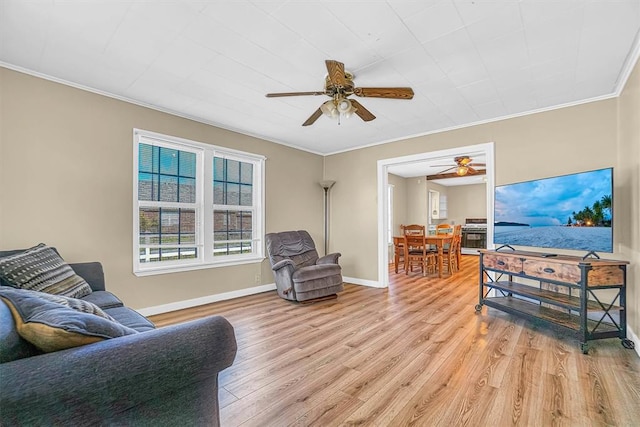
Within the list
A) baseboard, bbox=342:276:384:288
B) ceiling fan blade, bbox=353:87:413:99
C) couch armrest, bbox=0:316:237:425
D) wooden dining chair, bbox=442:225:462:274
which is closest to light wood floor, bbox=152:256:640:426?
couch armrest, bbox=0:316:237:425

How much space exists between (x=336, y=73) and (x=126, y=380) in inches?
90.1

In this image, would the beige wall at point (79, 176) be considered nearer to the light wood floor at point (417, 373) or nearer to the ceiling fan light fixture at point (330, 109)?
the light wood floor at point (417, 373)

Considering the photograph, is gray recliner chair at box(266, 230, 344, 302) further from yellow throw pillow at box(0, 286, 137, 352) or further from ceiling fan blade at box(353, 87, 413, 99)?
yellow throw pillow at box(0, 286, 137, 352)

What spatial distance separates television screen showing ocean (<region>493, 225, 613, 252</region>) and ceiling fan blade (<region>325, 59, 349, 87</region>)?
2.57 m

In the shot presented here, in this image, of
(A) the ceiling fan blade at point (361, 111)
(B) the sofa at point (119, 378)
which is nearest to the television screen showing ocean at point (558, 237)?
(A) the ceiling fan blade at point (361, 111)

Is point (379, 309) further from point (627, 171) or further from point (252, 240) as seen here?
point (627, 171)

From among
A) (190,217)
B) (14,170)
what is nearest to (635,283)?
(190,217)

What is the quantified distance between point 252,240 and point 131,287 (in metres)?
1.76

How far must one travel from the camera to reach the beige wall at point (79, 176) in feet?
8.72

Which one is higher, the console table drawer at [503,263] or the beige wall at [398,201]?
the beige wall at [398,201]

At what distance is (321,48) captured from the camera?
7.60ft

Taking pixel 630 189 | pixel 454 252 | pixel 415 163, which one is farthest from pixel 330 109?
pixel 454 252

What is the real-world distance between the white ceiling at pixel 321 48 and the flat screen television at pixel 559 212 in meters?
1.01

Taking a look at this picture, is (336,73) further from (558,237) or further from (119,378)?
(558,237)
